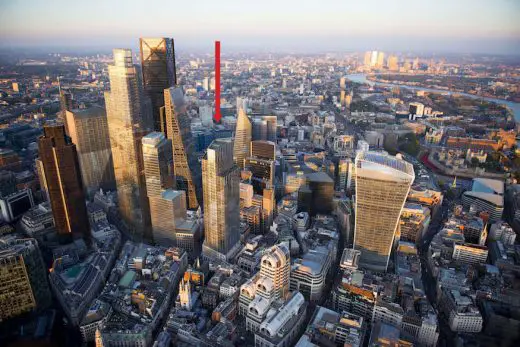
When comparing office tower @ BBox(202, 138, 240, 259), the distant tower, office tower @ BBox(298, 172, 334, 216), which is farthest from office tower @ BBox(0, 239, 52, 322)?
office tower @ BBox(298, 172, 334, 216)

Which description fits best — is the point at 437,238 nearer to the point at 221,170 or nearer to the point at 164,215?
the point at 221,170

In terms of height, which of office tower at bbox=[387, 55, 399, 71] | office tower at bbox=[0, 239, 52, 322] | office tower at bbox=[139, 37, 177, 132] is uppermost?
office tower at bbox=[139, 37, 177, 132]

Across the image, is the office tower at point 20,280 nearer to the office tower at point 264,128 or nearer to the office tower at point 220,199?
the office tower at point 220,199

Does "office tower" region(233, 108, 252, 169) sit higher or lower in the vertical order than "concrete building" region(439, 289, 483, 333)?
higher

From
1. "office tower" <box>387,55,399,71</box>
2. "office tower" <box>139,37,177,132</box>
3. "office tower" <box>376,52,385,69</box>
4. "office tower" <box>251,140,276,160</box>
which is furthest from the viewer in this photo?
"office tower" <box>376,52,385,69</box>

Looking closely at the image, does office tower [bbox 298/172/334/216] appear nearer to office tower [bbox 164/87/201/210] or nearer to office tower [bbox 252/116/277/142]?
office tower [bbox 164/87/201/210]

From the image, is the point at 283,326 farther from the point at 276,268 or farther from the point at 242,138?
the point at 242,138

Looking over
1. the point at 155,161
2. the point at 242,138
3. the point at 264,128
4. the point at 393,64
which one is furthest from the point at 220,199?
the point at 393,64
